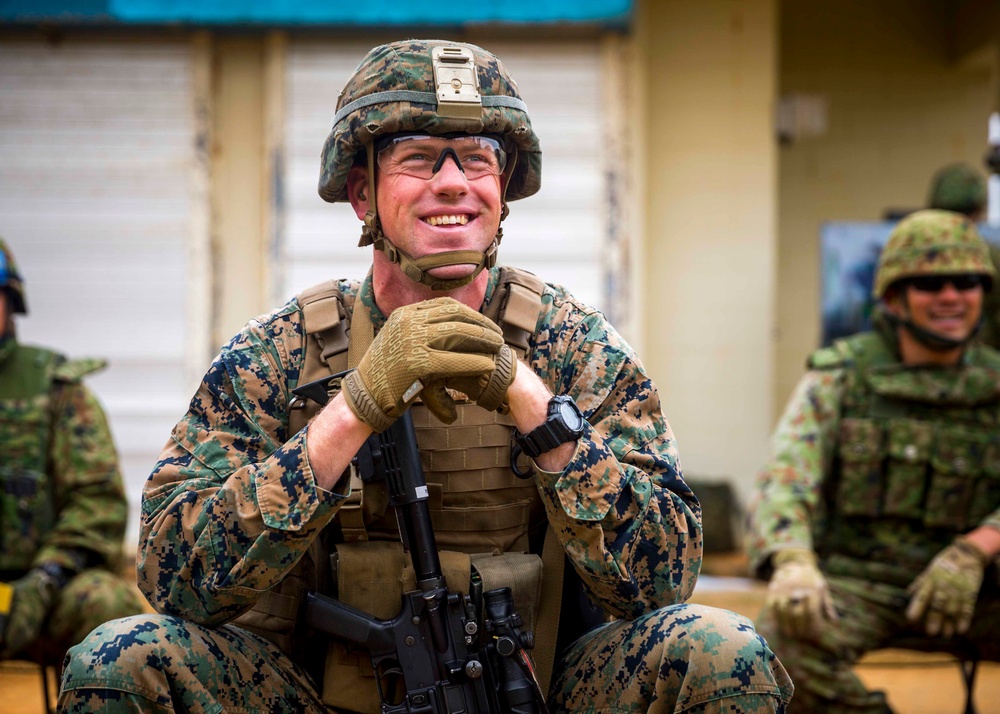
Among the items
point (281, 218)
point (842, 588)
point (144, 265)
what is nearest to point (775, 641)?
point (842, 588)

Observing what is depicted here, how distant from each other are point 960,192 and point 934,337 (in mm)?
2968

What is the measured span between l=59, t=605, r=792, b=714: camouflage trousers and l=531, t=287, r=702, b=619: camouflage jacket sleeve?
10 cm

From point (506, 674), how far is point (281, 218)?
15.4 feet

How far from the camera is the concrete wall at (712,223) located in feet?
24.0

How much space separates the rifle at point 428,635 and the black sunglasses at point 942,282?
8.85ft

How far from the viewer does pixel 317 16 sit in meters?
6.80

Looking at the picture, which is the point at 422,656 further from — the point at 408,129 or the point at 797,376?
the point at 797,376

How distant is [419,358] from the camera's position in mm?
2445

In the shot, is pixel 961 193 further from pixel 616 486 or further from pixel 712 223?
pixel 616 486

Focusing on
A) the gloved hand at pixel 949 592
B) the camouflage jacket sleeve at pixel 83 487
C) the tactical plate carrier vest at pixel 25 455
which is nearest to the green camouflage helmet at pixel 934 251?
the gloved hand at pixel 949 592

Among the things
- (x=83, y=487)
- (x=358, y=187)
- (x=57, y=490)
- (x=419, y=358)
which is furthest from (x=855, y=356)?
(x=57, y=490)

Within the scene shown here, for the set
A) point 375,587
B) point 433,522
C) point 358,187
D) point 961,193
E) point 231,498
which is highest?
point 961,193

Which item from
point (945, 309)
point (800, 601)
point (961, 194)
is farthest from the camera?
point (961, 194)

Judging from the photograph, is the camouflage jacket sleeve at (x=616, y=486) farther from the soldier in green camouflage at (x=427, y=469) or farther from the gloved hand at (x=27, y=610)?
the gloved hand at (x=27, y=610)
